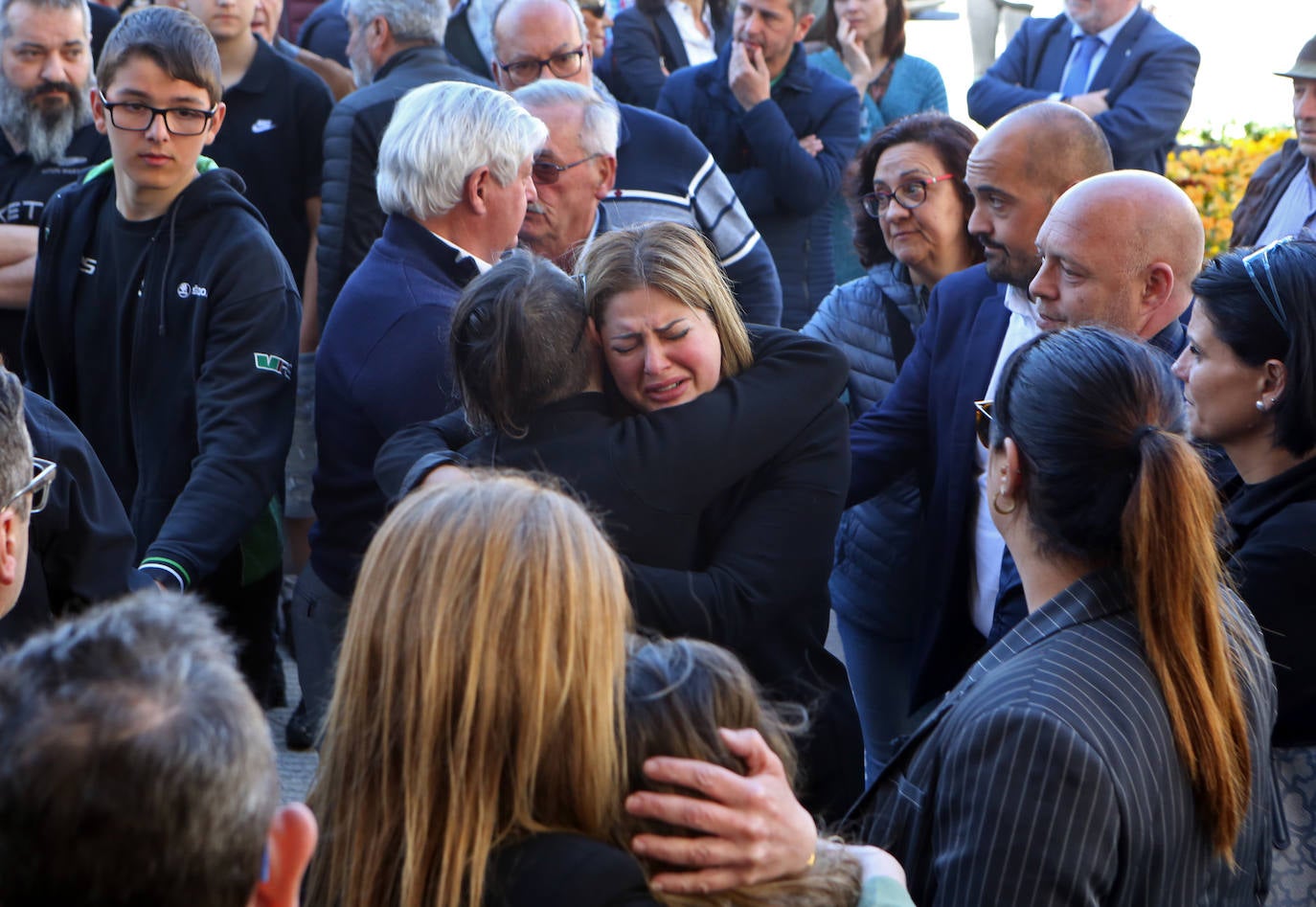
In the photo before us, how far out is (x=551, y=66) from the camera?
4.44m

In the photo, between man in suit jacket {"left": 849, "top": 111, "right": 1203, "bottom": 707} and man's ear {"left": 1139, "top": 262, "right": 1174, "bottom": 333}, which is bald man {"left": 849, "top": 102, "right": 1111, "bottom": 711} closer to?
man in suit jacket {"left": 849, "top": 111, "right": 1203, "bottom": 707}

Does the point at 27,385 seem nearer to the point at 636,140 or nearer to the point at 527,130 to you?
the point at 527,130

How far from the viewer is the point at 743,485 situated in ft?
7.79

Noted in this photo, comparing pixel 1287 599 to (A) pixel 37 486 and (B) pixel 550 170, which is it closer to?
(A) pixel 37 486

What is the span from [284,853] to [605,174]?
9.11 feet

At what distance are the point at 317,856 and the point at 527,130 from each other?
2095 mm

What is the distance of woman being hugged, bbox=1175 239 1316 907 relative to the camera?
2.21m

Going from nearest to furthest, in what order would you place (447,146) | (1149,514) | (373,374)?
(1149,514), (373,374), (447,146)

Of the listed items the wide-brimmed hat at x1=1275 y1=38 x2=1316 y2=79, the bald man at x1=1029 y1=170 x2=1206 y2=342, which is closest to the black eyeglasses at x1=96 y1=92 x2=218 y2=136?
the bald man at x1=1029 y1=170 x2=1206 y2=342

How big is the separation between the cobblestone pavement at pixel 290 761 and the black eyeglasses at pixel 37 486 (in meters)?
1.87

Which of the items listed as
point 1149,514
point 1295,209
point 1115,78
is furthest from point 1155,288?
point 1115,78

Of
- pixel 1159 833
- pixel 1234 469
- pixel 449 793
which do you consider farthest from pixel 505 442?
pixel 1234 469

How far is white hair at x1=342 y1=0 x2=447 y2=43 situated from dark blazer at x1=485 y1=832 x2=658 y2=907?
406 centimetres

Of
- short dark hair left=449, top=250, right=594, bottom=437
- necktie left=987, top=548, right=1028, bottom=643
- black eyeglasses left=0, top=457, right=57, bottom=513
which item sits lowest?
Result: necktie left=987, top=548, right=1028, bottom=643
